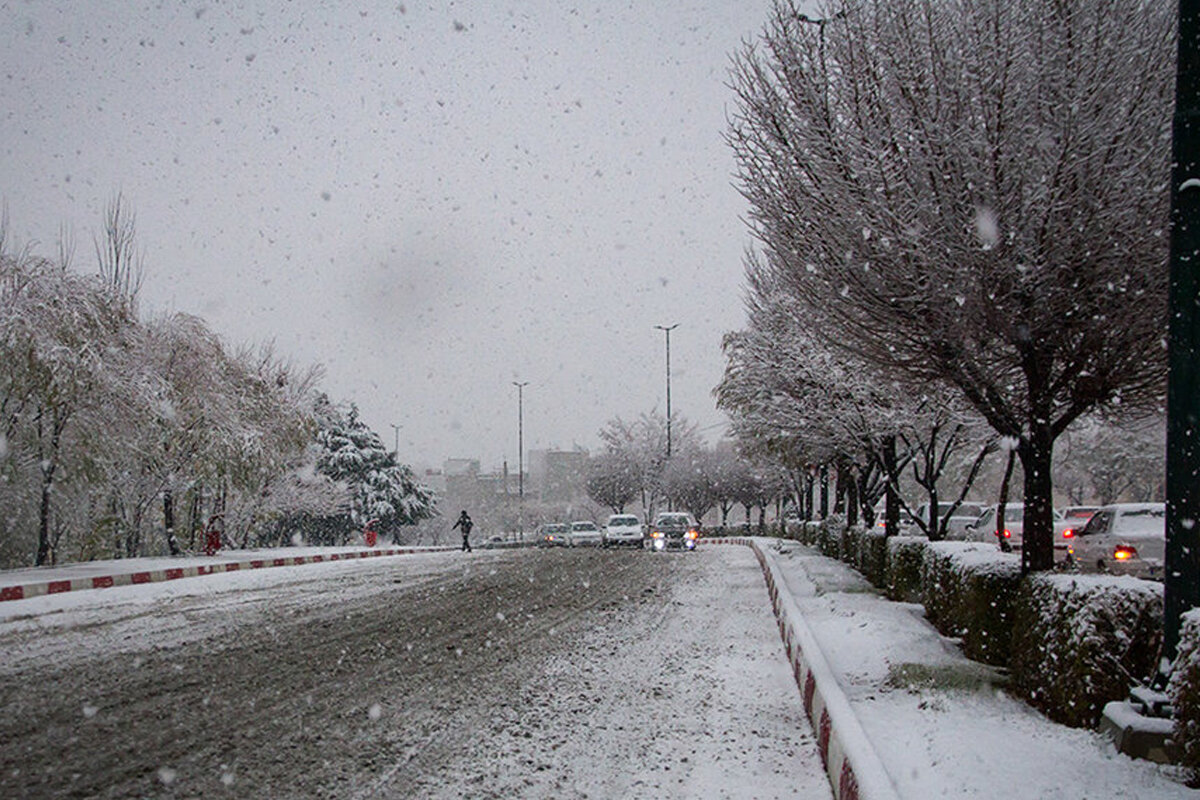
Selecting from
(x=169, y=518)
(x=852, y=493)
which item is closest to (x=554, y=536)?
(x=169, y=518)

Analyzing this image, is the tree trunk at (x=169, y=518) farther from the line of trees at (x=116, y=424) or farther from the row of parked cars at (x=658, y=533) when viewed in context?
the row of parked cars at (x=658, y=533)

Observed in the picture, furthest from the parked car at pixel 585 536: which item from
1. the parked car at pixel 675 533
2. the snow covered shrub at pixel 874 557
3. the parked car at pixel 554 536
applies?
the snow covered shrub at pixel 874 557

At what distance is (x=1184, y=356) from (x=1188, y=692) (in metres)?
1.82

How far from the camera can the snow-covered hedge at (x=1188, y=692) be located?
4.65 m

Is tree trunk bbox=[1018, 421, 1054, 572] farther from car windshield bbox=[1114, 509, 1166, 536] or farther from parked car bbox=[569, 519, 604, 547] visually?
parked car bbox=[569, 519, 604, 547]

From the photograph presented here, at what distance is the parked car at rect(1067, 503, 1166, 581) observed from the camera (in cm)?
1670

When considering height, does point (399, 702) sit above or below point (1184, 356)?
below

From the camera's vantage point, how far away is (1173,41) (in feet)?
23.6

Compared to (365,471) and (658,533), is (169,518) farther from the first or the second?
(365,471)

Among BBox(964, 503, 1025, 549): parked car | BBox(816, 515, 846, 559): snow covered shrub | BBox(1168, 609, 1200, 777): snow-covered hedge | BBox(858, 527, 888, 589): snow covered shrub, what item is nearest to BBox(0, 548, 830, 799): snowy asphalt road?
BBox(1168, 609, 1200, 777): snow-covered hedge

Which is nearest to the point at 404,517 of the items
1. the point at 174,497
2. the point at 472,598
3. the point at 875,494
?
the point at 174,497

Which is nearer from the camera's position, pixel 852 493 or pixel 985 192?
pixel 985 192

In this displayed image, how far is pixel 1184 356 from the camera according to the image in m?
5.48

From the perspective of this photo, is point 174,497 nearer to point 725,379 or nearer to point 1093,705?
point 725,379
